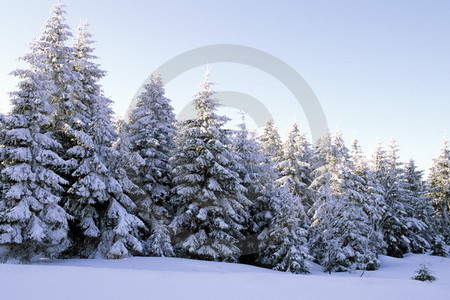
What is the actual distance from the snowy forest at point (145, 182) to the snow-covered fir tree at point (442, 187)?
15371 mm

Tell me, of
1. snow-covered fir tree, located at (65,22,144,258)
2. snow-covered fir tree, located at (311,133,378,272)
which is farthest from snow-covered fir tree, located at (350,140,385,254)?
snow-covered fir tree, located at (65,22,144,258)

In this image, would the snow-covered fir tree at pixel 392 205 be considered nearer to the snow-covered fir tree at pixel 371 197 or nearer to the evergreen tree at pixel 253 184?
the snow-covered fir tree at pixel 371 197

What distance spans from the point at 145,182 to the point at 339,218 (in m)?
15.3

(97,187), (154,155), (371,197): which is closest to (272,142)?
(371,197)

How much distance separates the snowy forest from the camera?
15070mm

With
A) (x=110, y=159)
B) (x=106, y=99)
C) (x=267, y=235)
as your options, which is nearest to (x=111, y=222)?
(x=110, y=159)

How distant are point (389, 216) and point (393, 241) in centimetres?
326

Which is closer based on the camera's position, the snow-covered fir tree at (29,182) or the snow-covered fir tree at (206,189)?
the snow-covered fir tree at (29,182)

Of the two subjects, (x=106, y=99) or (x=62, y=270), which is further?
(x=106, y=99)

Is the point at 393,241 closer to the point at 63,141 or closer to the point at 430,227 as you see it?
the point at 430,227

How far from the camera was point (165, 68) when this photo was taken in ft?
90.7

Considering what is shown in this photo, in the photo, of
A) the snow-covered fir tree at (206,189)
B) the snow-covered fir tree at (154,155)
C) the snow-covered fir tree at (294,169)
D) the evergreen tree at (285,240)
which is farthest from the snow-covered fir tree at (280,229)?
the snow-covered fir tree at (154,155)

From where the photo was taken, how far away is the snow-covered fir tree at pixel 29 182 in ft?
45.9

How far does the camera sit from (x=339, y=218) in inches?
937
